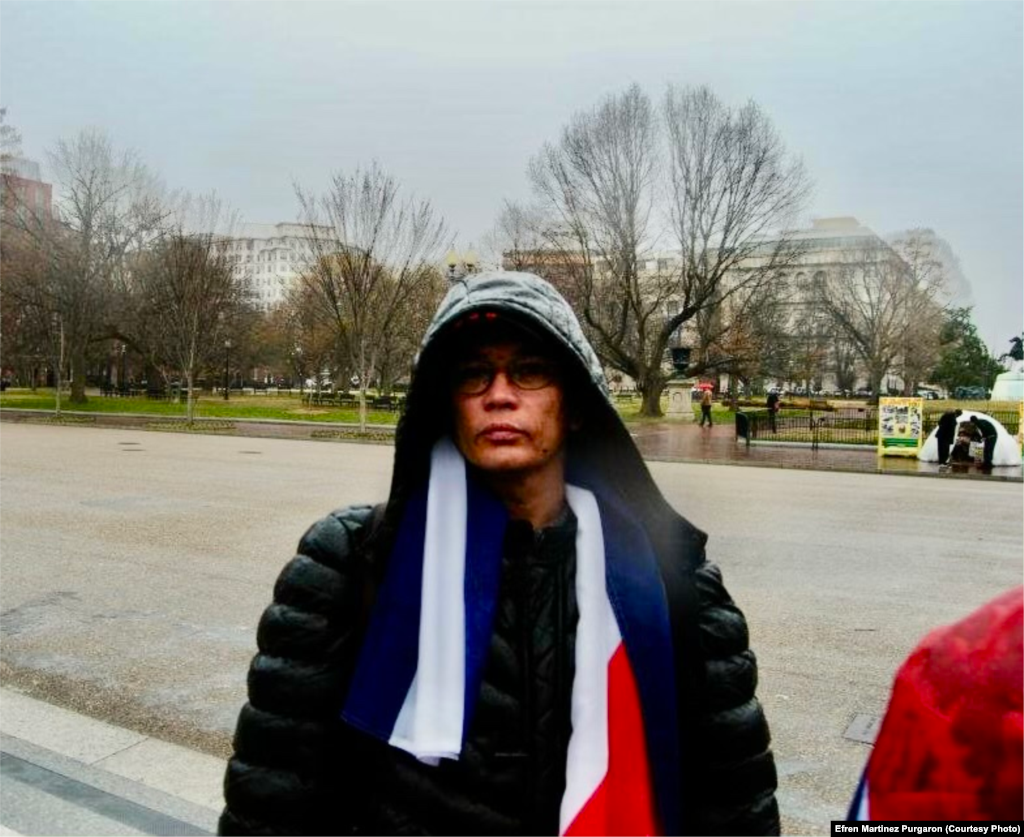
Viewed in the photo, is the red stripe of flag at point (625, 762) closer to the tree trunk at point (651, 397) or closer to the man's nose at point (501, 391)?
the man's nose at point (501, 391)

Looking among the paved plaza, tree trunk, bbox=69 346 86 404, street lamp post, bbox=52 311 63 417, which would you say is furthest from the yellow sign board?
tree trunk, bbox=69 346 86 404

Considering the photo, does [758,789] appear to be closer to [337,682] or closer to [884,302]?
[337,682]

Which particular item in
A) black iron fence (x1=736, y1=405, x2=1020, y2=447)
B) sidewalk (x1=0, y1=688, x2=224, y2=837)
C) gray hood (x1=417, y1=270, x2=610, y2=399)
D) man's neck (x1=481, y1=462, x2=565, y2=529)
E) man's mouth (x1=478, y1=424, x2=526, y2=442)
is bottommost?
sidewalk (x1=0, y1=688, x2=224, y2=837)

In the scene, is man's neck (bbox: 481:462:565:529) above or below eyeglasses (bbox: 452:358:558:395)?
below

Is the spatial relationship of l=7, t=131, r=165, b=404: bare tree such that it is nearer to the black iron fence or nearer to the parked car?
the black iron fence

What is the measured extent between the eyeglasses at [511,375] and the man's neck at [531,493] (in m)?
0.15

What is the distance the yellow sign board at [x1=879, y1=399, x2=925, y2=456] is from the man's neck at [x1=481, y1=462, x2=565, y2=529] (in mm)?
22666

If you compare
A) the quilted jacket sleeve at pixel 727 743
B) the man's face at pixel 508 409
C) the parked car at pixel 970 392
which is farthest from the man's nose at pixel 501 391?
the parked car at pixel 970 392

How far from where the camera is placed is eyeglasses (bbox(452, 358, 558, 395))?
5.01 feet

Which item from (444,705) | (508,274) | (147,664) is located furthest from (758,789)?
(147,664)

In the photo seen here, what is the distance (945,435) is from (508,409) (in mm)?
21736

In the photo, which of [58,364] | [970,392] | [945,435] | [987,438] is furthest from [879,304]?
[58,364]

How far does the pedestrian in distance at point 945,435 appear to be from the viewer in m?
20.5

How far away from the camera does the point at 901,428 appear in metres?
22.1
